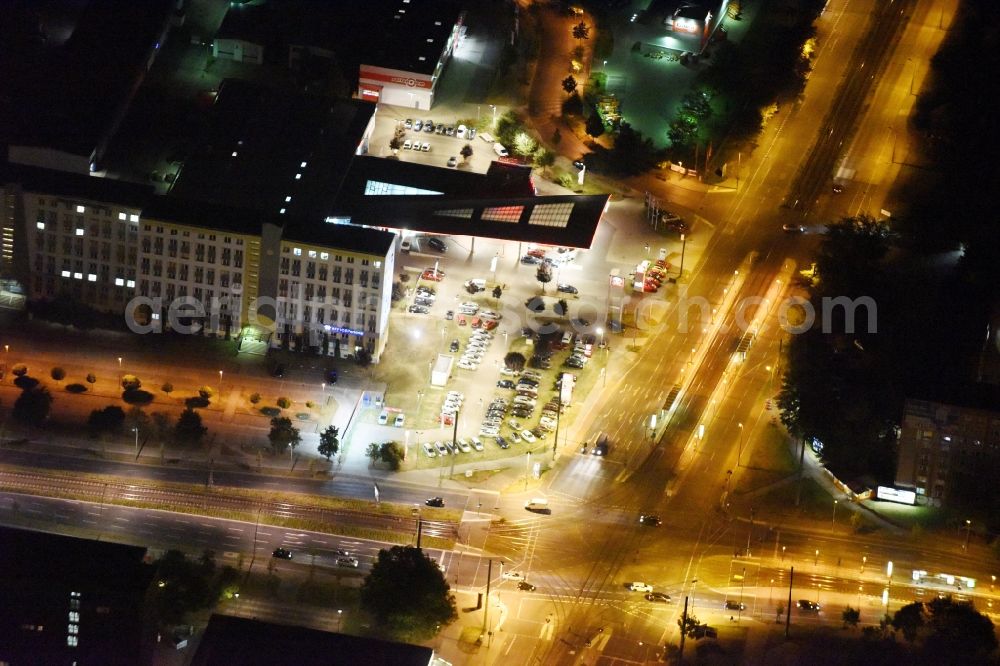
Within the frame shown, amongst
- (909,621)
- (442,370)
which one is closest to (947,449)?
(909,621)

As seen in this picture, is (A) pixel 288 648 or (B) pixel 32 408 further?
(B) pixel 32 408

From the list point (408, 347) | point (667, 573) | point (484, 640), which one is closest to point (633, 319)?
point (408, 347)

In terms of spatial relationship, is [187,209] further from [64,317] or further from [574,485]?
[574,485]

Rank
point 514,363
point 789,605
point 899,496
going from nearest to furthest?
point 789,605, point 899,496, point 514,363

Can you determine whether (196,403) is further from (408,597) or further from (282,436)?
(408,597)

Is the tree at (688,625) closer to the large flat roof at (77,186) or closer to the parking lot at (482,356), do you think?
the parking lot at (482,356)

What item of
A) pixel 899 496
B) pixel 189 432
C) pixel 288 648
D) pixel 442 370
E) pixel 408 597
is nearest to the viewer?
pixel 288 648

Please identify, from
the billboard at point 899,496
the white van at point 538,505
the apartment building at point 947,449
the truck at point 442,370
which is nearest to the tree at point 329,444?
the truck at point 442,370
